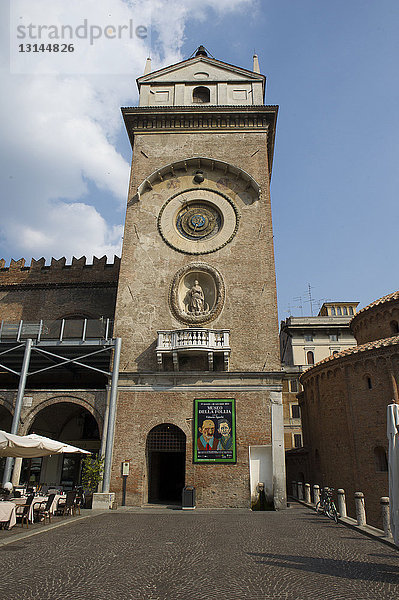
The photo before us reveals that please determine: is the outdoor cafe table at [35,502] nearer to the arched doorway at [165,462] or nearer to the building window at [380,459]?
the arched doorway at [165,462]

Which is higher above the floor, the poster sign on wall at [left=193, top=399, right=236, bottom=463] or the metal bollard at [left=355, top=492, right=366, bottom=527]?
the poster sign on wall at [left=193, top=399, right=236, bottom=463]

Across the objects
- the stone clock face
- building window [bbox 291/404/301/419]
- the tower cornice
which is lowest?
building window [bbox 291/404/301/419]

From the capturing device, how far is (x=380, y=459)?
19.3 m

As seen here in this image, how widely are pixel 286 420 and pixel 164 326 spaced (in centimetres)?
2549

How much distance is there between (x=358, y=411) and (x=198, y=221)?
13266mm

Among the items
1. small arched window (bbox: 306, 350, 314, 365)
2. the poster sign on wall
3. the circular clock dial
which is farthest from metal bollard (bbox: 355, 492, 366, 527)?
small arched window (bbox: 306, 350, 314, 365)

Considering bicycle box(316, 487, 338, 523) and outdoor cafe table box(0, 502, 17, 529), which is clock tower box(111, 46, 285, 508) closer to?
bicycle box(316, 487, 338, 523)

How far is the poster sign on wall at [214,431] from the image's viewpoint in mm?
18031

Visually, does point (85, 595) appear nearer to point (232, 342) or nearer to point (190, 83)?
point (232, 342)

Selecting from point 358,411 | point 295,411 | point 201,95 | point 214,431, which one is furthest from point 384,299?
point 295,411

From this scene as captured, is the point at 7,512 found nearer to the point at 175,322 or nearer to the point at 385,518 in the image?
the point at 385,518

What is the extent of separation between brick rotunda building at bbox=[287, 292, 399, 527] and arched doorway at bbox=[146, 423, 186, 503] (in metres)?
8.06

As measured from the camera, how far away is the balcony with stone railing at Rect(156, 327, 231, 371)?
18891mm

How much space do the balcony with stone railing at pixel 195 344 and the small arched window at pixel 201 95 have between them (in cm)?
1663
